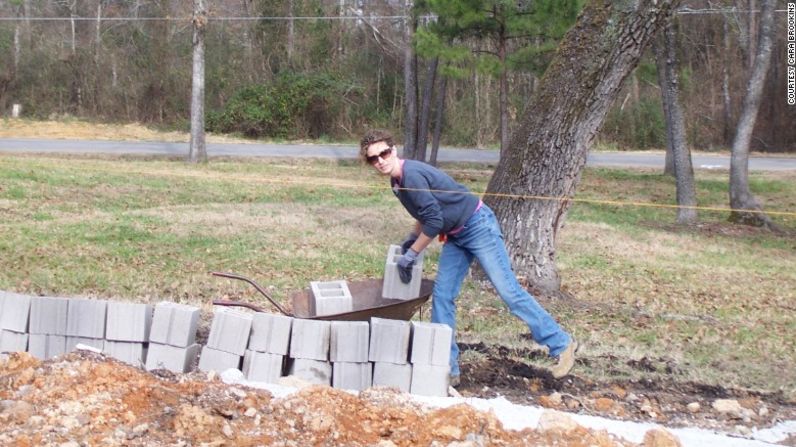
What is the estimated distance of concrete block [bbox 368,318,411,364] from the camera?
5273 mm

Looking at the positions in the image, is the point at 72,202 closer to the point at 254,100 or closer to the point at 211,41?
the point at 254,100

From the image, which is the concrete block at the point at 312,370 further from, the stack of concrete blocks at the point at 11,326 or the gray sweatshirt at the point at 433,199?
the stack of concrete blocks at the point at 11,326

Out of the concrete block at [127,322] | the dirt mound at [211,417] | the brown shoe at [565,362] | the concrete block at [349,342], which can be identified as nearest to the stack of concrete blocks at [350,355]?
the concrete block at [349,342]

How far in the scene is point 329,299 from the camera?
18.5 feet

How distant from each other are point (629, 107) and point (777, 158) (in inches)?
215

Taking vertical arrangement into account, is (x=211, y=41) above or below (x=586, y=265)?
above

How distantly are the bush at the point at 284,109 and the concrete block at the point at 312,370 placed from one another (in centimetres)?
2826

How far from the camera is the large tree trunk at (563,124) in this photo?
8.46 metres

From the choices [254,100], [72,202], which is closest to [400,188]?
[72,202]

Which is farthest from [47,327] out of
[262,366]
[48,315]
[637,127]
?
[637,127]

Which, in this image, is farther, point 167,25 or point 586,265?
point 167,25

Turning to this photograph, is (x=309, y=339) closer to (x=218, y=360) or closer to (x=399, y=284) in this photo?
(x=218, y=360)

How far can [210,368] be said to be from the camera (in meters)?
5.32

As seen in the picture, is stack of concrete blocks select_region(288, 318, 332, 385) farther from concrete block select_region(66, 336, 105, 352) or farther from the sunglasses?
concrete block select_region(66, 336, 105, 352)
